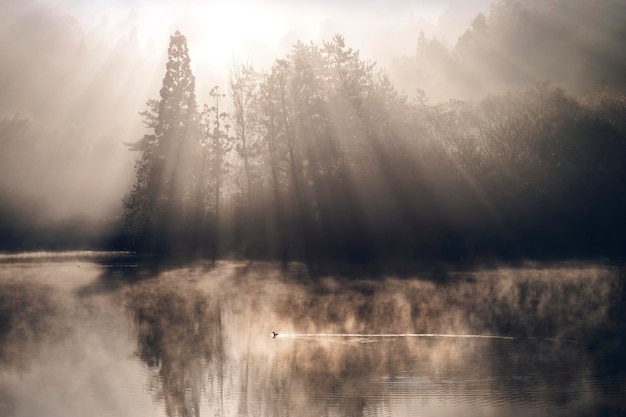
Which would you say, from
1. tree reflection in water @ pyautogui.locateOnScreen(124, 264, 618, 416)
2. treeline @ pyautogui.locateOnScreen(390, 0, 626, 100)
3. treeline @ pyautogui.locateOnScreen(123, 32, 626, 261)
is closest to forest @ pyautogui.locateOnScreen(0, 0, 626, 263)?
treeline @ pyautogui.locateOnScreen(123, 32, 626, 261)

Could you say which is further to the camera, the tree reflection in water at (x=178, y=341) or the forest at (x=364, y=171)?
the forest at (x=364, y=171)

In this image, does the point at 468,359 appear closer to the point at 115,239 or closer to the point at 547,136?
the point at 547,136

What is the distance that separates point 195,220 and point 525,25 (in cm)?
6468

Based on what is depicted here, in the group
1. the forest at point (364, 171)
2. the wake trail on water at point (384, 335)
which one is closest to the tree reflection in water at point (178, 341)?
the wake trail on water at point (384, 335)

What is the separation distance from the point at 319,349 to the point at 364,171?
4534 centimetres

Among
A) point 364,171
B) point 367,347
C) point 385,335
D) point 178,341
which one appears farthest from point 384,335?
point 364,171

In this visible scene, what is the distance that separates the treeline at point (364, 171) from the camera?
5941 centimetres

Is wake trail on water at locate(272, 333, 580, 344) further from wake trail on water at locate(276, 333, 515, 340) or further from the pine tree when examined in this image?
the pine tree

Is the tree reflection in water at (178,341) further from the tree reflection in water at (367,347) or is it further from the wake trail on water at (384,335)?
the wake trail on water at (384,335)

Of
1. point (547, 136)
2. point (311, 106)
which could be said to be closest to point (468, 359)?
point (547, 136)

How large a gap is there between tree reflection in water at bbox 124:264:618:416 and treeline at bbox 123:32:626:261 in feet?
81.4

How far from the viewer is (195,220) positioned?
7019 cm

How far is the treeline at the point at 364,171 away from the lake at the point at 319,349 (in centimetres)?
2354

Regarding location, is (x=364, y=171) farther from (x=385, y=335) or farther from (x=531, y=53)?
(x=531, y=53)
